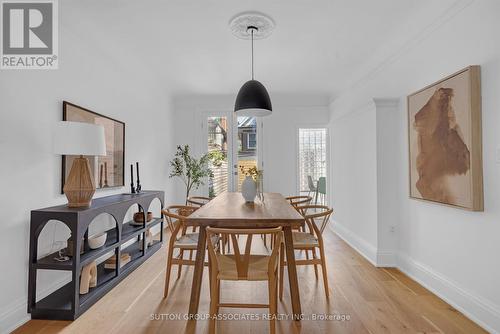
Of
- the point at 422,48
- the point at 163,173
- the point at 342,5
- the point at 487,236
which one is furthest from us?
the point at 163,173

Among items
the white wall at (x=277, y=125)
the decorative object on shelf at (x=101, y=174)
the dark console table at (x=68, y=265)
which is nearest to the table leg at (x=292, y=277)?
the dark console table at (x=68, y=265)

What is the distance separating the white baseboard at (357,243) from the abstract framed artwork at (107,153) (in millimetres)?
3271

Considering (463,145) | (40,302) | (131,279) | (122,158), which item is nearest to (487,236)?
(463,145)

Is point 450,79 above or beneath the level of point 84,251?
above

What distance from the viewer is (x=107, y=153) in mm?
3297

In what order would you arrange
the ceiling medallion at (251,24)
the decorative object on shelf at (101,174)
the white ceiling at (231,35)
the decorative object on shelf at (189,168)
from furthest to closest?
1. the decorative object on shelf at (189,168)
2. the decorative object on shelf at (101,174)
3. the ceiling medallion at (251,24)
4. the white ceiling at (231,35)

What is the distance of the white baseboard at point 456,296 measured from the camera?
1996 millimetres

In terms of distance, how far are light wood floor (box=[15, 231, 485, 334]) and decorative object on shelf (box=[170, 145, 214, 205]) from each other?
255 centimetres

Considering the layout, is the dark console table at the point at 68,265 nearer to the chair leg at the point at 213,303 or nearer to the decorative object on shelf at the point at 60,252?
the decorative object on shelf at the point at 60,252

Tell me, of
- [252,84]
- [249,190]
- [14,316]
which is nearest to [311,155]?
[252,84]

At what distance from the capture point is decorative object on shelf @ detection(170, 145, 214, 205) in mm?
5509

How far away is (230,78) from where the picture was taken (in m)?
4.78

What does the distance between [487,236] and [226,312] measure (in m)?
2.07

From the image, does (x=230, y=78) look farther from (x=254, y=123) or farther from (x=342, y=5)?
(x=342, y=5)
